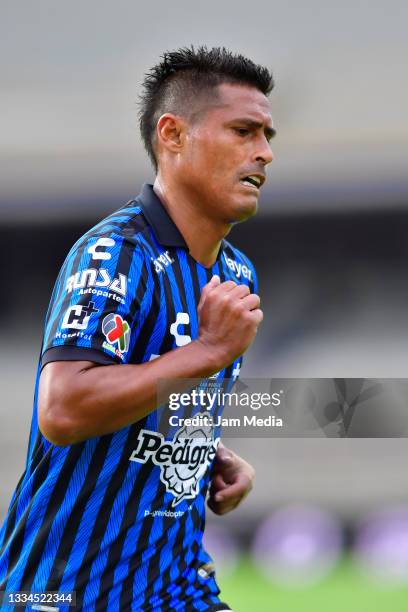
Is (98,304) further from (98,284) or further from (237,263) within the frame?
(237,263)

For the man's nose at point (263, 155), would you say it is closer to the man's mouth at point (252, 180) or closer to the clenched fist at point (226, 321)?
the man's mouth at point (252, 180)

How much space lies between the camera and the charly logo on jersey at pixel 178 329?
2.31 meters

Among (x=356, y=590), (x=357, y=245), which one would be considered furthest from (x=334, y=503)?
(x=357, y=245)

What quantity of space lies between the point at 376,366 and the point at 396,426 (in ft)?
2.70

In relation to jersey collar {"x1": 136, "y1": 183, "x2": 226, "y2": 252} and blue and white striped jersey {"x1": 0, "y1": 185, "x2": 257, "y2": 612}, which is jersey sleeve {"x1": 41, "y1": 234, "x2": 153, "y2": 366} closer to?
blue and white striped jersey {"x1": 0, "y1": 185, "x2": 257, "y2": 612}

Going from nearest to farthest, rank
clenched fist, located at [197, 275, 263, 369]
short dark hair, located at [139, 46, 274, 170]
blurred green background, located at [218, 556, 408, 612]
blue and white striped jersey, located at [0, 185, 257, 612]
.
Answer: clenched fist, located at [197, 275, 263, 369]
blue and white striped jersey, located at [0, 185, 257, 612]
short dark hair, located at [139, 46, 274, 170]
blurred green background, located at [218, 556, 408, 612]

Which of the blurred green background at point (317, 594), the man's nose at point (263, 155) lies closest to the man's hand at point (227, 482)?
the man's nose at point (263, 155)

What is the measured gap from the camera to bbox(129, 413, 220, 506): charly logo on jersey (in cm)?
228

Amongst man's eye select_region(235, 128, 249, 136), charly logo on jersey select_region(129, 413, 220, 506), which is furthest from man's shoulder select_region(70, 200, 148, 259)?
charly logo on jersey select_region(129, 413, 220, 506)

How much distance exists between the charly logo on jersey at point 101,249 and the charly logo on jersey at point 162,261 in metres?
0.17

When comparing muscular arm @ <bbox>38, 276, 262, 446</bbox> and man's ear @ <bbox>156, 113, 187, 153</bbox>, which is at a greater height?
man's ear @ <bbox>156, 113, 187, 153</bbox>

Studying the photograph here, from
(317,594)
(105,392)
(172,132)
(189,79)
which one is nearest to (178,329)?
(105,392)

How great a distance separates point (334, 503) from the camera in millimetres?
7648

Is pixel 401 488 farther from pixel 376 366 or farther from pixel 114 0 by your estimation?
pixel 114 0
